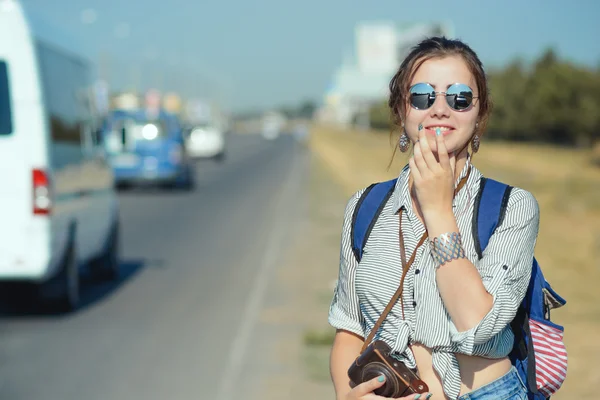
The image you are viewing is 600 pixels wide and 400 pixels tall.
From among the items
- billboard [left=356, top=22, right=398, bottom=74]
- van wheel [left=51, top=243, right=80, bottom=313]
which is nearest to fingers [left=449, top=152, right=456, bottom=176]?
van wheel [left=51, top=243, right=80, bottom=313]

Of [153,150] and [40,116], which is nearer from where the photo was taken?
[40,116]

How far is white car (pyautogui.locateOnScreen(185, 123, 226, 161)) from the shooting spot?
46.1 metres

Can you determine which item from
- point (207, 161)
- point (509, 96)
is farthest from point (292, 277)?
point (509, 96)

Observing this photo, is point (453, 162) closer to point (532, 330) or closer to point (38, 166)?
point (532, 330)

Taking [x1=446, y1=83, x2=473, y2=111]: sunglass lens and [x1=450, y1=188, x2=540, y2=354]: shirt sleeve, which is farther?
[x1=446, y1=83, x2=473, y2=111]: sunglass lens

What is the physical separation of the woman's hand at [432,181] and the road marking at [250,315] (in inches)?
174

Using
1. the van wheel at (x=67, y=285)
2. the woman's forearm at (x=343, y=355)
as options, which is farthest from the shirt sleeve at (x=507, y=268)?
the van wheel at (x=67, y=285)

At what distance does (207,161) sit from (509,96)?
23.9 m

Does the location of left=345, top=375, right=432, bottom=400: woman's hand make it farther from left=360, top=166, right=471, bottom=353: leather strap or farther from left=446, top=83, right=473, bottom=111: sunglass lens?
left=446, top=83, right=473, bottom=111: sunglass lens

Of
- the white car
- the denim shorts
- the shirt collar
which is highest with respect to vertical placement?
the shirt collar

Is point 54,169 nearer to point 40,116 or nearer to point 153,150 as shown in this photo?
point 40,116

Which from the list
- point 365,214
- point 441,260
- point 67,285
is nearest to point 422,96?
point 365,214

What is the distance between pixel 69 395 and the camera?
6.38 meters

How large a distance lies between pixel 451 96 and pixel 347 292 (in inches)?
20.1
